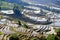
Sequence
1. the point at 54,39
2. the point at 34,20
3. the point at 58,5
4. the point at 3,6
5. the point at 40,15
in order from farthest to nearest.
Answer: the point at 58,5 < the point at 3,6 < the point at 40,15 < the point at 34,20 < the point at 54,39

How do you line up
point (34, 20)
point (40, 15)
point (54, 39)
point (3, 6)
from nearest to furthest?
point (54, 39)
point (34, 20)
point (40, 15)
point (3, 6)

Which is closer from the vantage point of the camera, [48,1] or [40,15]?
[40,15]

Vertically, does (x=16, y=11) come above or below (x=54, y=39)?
below

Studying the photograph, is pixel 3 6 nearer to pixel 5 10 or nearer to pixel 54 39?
pixel 5 10

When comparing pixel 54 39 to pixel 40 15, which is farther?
pixel 40 15

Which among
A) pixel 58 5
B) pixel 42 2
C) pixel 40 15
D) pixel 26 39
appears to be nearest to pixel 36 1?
pixel 42 2

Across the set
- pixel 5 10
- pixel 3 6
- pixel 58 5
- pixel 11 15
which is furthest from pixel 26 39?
pixel 58 5

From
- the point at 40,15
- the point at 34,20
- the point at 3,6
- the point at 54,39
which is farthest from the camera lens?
the point at 3,6

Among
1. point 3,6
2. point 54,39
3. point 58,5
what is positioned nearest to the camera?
point 54,39

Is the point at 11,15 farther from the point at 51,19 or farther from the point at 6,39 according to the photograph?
the point at 6,39
